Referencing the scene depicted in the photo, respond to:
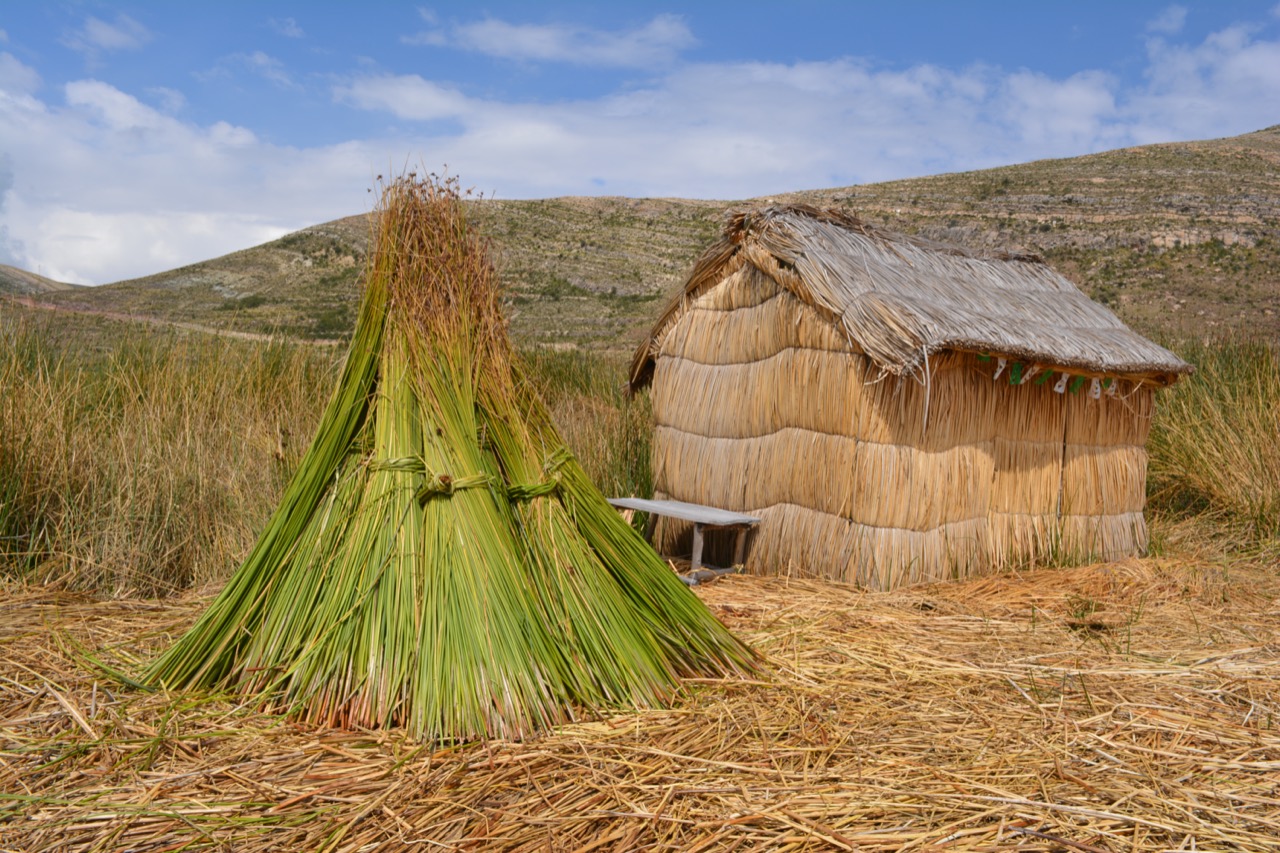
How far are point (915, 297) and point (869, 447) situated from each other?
98 cm

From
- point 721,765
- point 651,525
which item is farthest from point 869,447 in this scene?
point 721,765

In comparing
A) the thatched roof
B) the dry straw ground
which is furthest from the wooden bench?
the dry straw ground

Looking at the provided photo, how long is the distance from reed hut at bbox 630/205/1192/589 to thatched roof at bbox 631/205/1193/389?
0.02 m

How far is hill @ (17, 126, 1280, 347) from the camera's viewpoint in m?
28.1

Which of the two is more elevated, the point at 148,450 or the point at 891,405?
the point at 891,405

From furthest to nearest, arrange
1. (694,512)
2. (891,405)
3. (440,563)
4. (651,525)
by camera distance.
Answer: (651,525) → (694,512) → (891,405) → (440,563)

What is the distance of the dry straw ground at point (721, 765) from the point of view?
2.31m

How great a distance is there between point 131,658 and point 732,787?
7.02 feet

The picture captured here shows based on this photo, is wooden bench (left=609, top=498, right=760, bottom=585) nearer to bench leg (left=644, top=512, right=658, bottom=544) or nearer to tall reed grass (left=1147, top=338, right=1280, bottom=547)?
bench leg (left=644, top=512, right=658, bottom=544)

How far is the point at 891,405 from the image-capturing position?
5648mm

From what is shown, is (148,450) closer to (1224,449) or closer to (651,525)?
(651,525)

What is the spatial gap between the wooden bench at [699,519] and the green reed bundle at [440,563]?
2.52 metres

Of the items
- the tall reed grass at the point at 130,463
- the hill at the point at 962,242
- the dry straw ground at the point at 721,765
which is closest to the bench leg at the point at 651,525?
the tall reed grass at the point at 130,463

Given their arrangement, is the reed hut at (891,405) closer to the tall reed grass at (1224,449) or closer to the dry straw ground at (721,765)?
the tall reed grass at (1224,449)
